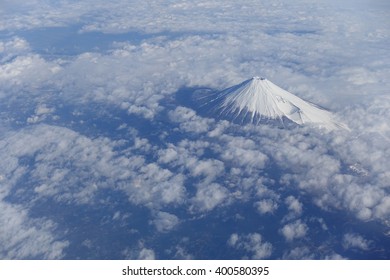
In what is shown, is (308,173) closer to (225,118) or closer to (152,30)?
(225,118)

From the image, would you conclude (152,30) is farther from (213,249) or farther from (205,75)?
(213,249)

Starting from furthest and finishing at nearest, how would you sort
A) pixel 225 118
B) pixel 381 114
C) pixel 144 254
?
pixel 225 118 < pixel 381 114 < pixel 144 254

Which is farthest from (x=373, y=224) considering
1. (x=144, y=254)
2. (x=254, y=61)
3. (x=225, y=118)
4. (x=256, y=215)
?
(x=254, y=61)

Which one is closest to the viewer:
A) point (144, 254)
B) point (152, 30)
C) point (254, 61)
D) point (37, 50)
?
point (144, 254)

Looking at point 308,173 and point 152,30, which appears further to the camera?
point 152,30

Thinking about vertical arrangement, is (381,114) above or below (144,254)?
above

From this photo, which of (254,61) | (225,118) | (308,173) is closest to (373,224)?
(308,173)
